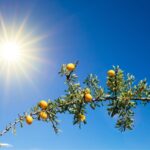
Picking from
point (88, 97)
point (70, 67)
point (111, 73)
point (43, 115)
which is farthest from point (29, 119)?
point (111, 73)

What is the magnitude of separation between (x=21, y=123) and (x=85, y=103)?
157 centimetres

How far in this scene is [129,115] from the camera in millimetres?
6137

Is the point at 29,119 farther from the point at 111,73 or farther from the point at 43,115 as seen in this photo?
the point at 111,73

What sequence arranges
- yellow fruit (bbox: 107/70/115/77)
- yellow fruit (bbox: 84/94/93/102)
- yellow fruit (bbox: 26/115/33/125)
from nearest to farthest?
yellow fruit (bbox: 26/115/33/125), yellow fruit (bbox: 84/94/93/102), yellow fruit (bbox: 107/70/115/77)

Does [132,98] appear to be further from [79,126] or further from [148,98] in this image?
[79,126]

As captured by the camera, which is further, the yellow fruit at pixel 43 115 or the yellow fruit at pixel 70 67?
the yellow fruit at pixel 70 67

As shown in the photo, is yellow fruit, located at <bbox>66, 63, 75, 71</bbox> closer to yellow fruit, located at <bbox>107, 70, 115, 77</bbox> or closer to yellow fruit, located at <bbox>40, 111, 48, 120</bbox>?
yellow fruit, located at <bbox>107, 70, 115, 77</bbox>

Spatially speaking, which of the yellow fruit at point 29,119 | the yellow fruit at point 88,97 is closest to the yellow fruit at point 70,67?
the yellow fruit at point 88,97

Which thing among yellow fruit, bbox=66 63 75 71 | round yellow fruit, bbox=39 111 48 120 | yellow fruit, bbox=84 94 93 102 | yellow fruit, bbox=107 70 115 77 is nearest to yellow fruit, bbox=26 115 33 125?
round yellow fruit, bbox=39 111 48 120

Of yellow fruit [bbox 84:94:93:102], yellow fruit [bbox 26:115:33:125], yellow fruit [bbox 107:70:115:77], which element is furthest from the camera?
yellow fruit [bbox 107:70:115:77]

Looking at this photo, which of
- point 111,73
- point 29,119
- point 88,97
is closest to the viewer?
point 29,119

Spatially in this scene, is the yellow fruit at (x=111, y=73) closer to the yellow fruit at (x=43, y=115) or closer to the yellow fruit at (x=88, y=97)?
the yellow fruit at (x=88, y=97)

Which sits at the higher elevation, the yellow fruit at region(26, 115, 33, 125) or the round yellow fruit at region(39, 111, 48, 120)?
the round yellow fruit at region(39, 111, 48, 120)

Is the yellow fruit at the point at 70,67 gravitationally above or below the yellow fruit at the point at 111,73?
above
